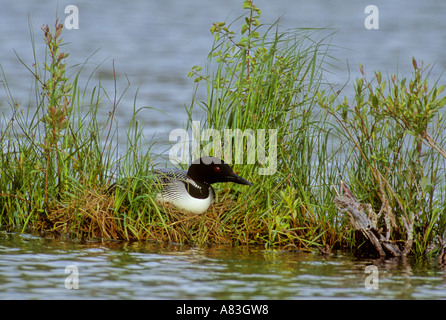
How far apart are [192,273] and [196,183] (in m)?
1.20

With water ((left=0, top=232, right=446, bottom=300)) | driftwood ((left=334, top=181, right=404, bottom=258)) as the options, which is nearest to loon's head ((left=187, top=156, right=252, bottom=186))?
water ((left=0, top=232, right=446, bottom=300))

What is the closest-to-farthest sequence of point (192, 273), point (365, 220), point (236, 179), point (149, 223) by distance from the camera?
1. point (192, 273)
2. point (365, 220)
3. point (149, 223)
4. point (236, 179)

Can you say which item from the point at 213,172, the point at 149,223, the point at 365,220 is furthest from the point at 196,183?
the point at 365,220

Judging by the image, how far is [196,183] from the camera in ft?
21.4

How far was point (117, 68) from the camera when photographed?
47.4 feet

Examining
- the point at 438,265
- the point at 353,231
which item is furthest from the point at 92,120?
the point at 438,265

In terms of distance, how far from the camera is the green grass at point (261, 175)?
20.5 feet

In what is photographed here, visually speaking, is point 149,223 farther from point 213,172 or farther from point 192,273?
point 192,273

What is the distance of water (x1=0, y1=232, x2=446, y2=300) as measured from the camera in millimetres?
5051

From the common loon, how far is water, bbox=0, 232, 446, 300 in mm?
379

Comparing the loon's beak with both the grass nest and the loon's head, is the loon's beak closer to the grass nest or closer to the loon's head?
the loon's head

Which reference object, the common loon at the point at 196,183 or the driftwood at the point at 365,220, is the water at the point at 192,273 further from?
the common loon at the point at 196,183

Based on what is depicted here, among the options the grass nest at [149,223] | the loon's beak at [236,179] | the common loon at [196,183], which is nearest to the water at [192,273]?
the grass nest at [149,223]
